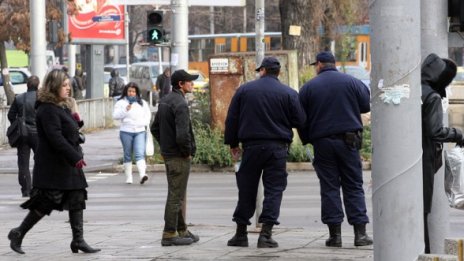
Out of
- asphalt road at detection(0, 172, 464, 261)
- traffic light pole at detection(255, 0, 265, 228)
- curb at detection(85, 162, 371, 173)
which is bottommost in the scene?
curb at detection(85, 162, 371, 173)

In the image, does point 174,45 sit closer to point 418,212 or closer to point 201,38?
point 418,212

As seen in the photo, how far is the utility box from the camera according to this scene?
2406cm

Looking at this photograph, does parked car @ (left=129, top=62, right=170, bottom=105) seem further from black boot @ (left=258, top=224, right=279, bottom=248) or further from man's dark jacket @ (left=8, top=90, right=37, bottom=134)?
black boot @ (left=258, top=224, right=279, bottom=248)

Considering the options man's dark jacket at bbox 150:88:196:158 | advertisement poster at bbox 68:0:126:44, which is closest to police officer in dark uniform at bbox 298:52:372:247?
man's dark jacket at bbox 150:88:196:158

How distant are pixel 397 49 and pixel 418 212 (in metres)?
1.07

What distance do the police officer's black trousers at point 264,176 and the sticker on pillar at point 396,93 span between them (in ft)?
13.3

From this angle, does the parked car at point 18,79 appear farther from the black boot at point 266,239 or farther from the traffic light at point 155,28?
the black boot at point 266,239

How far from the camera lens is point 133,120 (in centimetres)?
1980

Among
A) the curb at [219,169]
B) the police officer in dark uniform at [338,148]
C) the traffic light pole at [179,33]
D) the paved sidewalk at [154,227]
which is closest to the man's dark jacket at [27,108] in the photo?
the paved sidewalk at [154,227]

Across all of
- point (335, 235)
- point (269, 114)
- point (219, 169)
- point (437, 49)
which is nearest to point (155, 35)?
point (219, 169)

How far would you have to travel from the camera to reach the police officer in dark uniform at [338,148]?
1162 cm

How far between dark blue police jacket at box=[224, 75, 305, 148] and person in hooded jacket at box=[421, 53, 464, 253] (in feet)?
8.01

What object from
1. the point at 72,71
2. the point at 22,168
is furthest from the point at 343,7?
the point at 22,168

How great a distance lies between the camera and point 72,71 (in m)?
47.9
